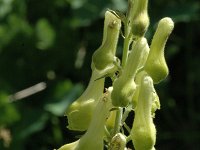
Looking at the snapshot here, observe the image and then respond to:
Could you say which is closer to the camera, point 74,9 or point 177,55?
point 74,9

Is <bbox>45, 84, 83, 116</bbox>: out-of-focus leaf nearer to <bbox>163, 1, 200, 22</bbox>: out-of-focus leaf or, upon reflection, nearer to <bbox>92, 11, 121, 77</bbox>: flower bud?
<bbox>163, 1, 200, 22</bbox>: out-of-focus leaf

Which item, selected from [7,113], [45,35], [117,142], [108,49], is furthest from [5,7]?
[117,142]

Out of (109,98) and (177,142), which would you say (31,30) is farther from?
(109,98)

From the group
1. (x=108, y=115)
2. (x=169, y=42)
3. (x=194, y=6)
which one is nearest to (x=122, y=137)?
(x=108, y=115)

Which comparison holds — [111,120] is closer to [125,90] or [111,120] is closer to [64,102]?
[125,90]

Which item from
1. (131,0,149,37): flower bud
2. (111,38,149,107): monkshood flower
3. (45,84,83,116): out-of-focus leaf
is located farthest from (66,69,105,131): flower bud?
(45,84,83,116): out-of-focus leaf

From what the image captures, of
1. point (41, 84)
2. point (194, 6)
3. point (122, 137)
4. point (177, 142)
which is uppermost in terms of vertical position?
point (194, 6)

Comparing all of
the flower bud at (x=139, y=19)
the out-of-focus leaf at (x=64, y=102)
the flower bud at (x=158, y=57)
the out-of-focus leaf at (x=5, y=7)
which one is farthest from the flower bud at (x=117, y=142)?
the out-of-focus leaf at (x=5, y=7)

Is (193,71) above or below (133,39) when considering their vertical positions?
above
